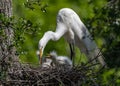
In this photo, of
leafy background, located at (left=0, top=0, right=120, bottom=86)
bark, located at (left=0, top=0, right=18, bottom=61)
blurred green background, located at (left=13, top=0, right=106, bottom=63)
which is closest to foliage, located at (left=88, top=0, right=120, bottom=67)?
leafy background, located at (left=0, top=0, right=120, bottom=86)

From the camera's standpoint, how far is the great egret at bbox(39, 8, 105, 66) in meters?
7.51

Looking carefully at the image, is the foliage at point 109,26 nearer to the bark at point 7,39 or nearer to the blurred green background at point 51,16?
the blurred green background at point 51,16

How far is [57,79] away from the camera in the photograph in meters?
4.25

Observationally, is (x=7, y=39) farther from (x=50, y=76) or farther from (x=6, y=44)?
(x=50, y=76)

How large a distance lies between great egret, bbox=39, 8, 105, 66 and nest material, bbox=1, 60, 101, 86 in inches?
113

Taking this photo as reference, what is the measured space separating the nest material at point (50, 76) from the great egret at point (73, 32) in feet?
9.39

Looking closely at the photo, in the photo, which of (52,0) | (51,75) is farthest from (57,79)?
(52,0)

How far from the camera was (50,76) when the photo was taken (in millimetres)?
4242

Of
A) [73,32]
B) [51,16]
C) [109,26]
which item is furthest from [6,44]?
[51,16]

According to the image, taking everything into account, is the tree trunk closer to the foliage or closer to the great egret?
the foliage

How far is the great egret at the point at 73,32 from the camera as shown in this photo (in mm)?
7508

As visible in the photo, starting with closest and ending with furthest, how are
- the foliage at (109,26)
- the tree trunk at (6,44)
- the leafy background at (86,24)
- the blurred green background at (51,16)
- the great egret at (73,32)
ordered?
the tree trunk at (6,44) < the leafy background at (86,24) < the foliage at (109,26) < the great egret at (73,32) < the blurred green background at (51,16)

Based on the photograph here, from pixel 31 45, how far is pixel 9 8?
4.82 metres

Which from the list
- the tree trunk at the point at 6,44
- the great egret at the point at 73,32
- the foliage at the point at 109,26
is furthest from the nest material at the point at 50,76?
the great egret at the point at 73,32
